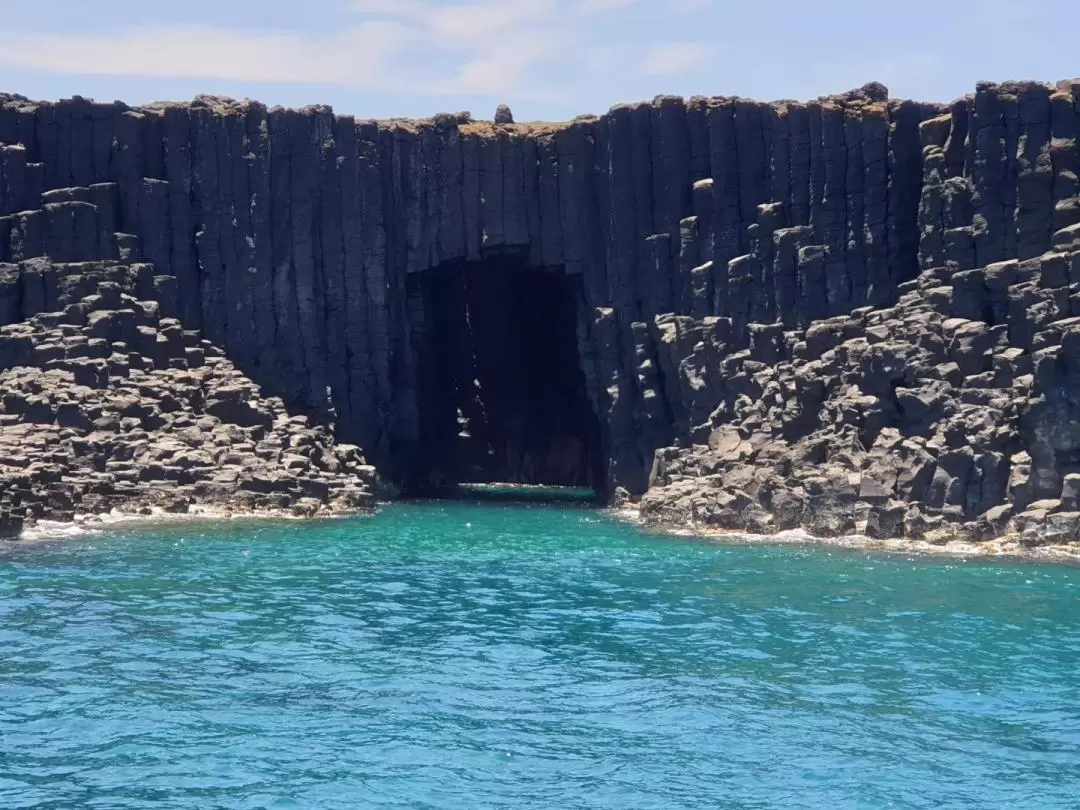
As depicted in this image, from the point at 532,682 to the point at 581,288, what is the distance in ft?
141

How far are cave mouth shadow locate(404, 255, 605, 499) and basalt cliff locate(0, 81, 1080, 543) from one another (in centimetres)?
52

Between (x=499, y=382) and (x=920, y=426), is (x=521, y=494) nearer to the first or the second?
(x=499, y=382)

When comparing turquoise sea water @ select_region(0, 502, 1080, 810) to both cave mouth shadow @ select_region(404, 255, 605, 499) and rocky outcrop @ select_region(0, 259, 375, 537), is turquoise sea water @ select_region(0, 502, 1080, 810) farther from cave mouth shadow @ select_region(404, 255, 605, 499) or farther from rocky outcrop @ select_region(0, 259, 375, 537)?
cave mouth shadow @ select_region(404, 255, 605, 499)

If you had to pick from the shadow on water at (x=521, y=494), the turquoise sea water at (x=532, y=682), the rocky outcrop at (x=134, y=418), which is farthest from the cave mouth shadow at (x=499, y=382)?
the turquoise sea water at (x=532, y=682)

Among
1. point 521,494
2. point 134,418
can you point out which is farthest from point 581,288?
point 134,418

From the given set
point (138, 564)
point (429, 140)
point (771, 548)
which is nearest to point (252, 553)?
point (138, 564)

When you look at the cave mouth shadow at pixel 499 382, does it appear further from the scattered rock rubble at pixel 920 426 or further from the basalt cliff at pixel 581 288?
the scattered rock rubble at pixel 920 426

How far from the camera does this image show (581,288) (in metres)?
68.4

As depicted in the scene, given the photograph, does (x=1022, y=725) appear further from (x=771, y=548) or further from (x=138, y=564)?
(x=138, y=564)

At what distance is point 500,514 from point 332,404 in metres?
11.7

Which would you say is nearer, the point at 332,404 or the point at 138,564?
the point at 138,564

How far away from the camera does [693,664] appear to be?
28.8 m

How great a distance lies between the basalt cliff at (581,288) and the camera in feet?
172

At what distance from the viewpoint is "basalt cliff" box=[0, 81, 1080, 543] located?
172 feet
